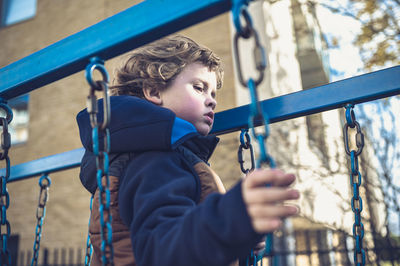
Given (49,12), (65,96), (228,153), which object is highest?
(49,12)

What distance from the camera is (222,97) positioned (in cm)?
641

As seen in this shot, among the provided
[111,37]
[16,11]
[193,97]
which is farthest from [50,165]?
[16,11]

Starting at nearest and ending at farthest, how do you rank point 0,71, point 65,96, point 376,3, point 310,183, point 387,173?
point 0,71
point 387,173
point 376,3
point 310,183
point 65,96

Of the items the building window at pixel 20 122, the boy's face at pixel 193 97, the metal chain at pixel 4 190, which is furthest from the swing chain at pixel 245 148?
the building window at pixel 20 122

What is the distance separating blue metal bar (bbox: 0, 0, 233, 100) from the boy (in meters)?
0.20

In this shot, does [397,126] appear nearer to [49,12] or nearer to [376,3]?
[376,3]

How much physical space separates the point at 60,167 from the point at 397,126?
351 cm

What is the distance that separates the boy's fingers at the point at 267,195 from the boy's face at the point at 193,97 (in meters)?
0.77

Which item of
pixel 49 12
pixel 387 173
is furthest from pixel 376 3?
pixel 49 12

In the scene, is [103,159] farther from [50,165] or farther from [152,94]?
[50,165]

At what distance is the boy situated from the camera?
71 cm

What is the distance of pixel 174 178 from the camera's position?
3.42 feet

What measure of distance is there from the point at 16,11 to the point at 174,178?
10.4 metres

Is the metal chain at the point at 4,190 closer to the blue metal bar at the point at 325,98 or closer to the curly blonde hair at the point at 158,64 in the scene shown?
the curly blonde hair at the point at 158,64
